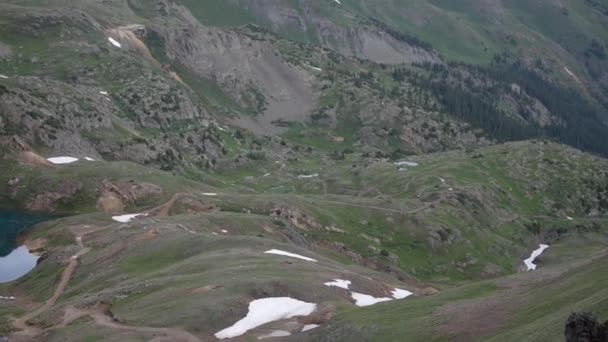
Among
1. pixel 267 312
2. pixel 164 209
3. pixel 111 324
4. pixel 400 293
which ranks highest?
pixel 267 312

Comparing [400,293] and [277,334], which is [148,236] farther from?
[277,334]

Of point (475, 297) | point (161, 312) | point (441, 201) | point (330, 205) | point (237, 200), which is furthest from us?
point (441, 201)

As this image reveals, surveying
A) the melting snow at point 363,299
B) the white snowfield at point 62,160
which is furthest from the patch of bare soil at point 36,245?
the melting snow at point 363,299

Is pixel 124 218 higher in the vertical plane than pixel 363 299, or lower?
lower

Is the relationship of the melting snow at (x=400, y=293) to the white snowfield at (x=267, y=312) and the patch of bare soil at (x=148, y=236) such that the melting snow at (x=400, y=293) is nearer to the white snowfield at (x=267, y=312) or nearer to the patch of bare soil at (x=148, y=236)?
the white snowfield at (x=267, y=312)

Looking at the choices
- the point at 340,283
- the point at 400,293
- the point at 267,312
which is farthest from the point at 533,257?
the point at 267,312

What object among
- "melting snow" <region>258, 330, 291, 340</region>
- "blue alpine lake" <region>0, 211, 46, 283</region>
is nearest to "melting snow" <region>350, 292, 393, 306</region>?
"melting snow" <region>258, 330, 291, 340</region>

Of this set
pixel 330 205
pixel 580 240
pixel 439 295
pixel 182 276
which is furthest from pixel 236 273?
pixel 580 240

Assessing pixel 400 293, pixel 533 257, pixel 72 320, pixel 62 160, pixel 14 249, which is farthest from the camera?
pixel 533 257

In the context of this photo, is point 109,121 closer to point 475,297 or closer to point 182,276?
point 182,276
